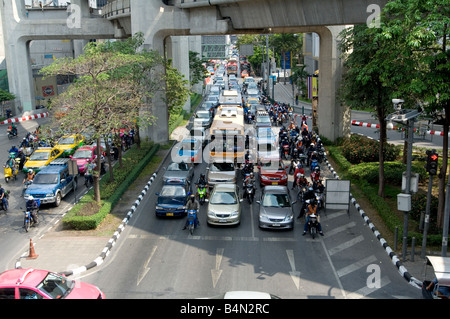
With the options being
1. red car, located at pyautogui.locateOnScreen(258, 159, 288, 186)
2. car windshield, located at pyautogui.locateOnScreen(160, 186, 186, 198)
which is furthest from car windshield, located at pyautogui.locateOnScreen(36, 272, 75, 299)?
red car, located at pyautogui.locateOnScreen(258, 159, 288, 186)

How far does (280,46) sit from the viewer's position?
86.0 meters

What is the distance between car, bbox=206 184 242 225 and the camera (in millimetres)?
20547

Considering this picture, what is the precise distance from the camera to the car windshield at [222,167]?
26328 mm

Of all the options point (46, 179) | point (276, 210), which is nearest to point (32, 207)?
point (46, 179)

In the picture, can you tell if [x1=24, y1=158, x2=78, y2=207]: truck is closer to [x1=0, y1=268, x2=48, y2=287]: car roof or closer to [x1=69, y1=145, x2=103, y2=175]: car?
[x1=69, y1=145, x2=103, y2=175]: car

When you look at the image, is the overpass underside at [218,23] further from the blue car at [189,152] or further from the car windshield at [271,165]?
the car windshield at [271,165]

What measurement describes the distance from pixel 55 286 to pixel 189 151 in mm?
19101

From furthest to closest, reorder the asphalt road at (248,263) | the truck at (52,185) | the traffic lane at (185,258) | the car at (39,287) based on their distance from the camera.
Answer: the truck at (52,185)
the traffic lane at (185,258)
the asphalt road at (248,263)
the car at (39,287)

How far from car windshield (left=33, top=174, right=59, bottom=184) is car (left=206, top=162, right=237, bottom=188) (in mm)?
7551

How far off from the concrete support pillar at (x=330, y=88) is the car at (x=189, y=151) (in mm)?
9596

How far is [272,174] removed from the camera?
26016 mm

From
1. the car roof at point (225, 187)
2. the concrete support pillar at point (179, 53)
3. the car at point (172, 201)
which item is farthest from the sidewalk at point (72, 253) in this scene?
the concrete support pillar at point (179, 53)

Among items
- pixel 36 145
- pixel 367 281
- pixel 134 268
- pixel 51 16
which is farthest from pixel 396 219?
pixel 51 16
